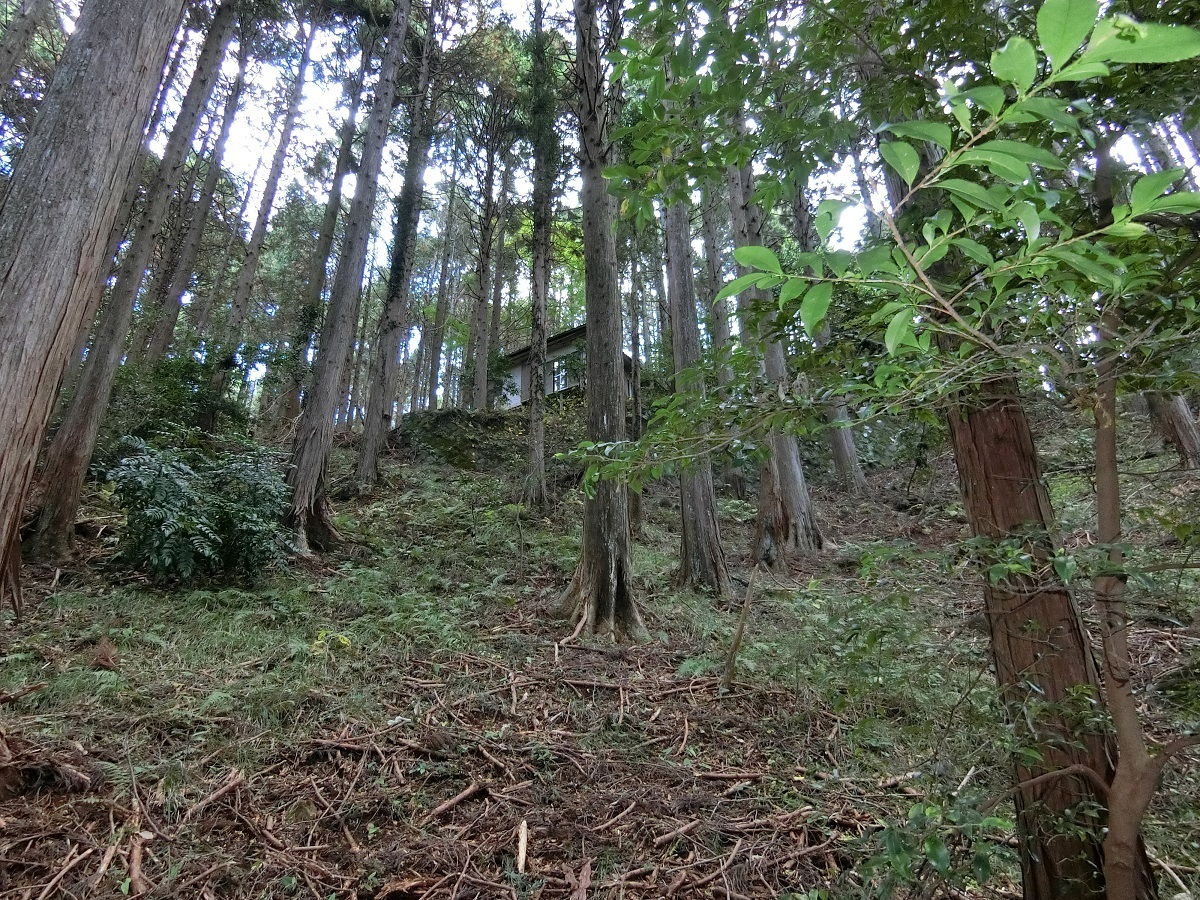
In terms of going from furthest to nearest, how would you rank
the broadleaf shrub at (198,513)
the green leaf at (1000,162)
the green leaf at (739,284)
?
1. the broadleaf shrub at (198,513)
2. the green leaf at (739,284)
3. the green leaf at (1000,162)

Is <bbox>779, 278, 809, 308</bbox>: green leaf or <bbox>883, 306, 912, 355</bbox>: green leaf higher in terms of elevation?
<bbox>779, 278, 809, 308</bbox>: green leaf

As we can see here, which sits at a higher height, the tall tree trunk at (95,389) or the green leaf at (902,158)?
the tall tree trunk at (95,389)

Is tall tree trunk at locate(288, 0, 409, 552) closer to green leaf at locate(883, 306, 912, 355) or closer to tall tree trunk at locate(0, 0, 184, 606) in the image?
tall tree trunk at locate(0, 0, 184, 606)

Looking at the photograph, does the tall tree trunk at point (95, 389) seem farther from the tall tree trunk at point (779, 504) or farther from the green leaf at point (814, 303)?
the tall tree trunk at point (779, 504)

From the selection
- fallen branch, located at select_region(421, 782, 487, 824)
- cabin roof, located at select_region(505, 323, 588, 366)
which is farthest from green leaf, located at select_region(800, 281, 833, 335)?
cabin roof, located at select_region(505, 323, 588, 366)

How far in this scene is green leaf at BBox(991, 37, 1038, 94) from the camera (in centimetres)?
57

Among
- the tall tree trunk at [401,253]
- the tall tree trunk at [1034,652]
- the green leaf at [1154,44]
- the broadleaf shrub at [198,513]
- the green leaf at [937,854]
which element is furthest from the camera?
the tall tree trunk at [401,253]

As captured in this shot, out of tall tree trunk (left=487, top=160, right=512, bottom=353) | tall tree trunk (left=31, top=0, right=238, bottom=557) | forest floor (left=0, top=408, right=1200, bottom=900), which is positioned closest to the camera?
forest floor (left=0, top=408, right=1200, bottom=900)

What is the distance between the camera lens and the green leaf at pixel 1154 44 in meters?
0.51

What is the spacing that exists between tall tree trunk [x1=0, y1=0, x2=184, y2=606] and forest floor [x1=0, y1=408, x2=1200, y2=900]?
1.14 m

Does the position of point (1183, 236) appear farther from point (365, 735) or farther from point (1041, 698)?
point (365, 735)

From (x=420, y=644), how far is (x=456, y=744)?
154cm

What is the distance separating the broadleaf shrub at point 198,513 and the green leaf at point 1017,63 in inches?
241

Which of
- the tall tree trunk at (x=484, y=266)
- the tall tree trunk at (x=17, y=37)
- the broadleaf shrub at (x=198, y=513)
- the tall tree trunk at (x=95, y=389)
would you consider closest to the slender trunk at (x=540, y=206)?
the tall tree trunk at (x=484, y=266)
